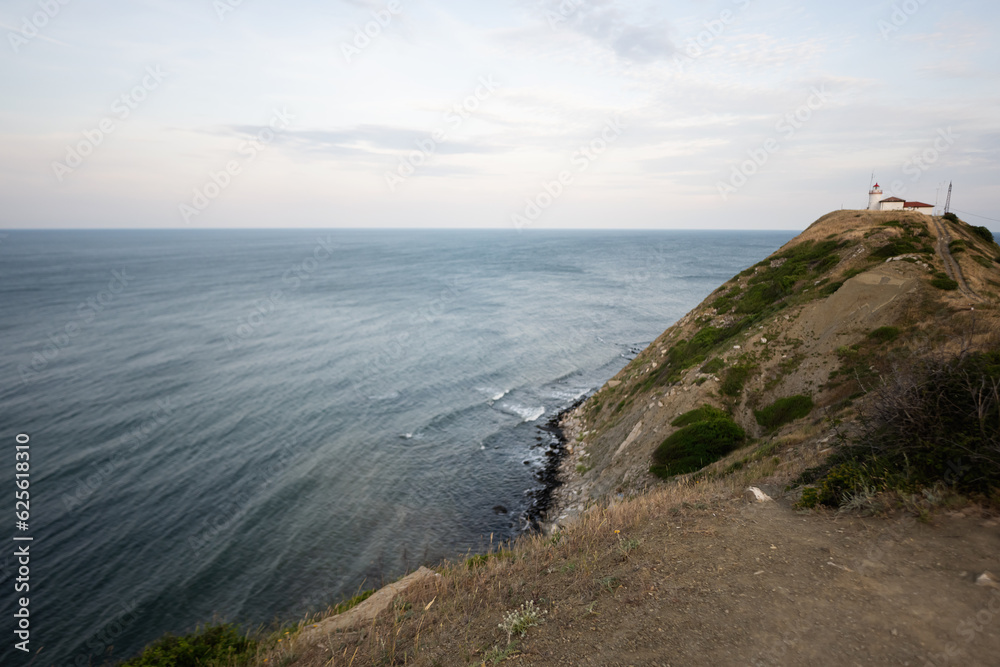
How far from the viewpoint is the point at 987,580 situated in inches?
263

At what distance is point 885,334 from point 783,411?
5464mm

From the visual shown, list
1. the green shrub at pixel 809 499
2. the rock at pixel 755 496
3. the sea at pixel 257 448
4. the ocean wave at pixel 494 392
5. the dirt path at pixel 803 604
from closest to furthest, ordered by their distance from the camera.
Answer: the dirt path at pixel 803 604
the green shrub at pixel 809 499
the rock at pixel 755 496
the sea at pixel 257 448
the ocean wave at pixel 494 392

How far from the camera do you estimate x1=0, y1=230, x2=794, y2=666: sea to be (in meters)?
18.9

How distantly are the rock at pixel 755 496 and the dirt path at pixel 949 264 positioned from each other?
16811mm

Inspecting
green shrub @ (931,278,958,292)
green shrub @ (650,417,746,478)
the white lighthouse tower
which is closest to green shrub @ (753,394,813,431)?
green shrub @ (650,417,746,478)

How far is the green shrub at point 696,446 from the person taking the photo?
1898 cm

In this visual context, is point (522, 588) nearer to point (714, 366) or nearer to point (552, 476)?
point (714, 366)

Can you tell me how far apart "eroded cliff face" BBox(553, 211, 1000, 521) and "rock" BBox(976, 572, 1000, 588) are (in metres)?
6.15

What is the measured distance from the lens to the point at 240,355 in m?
47.4

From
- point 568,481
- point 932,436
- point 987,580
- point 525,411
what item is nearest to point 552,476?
point 568,481

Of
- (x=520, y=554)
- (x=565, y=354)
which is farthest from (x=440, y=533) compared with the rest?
(x=565, y=354)

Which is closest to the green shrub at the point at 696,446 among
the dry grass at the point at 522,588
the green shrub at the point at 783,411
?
the green shrub at the point at 783,411

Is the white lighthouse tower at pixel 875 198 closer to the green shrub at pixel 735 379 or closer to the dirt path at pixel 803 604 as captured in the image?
the green shrub at pixel 735 379

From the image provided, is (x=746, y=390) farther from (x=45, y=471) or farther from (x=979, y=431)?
(x=45, y=471)
